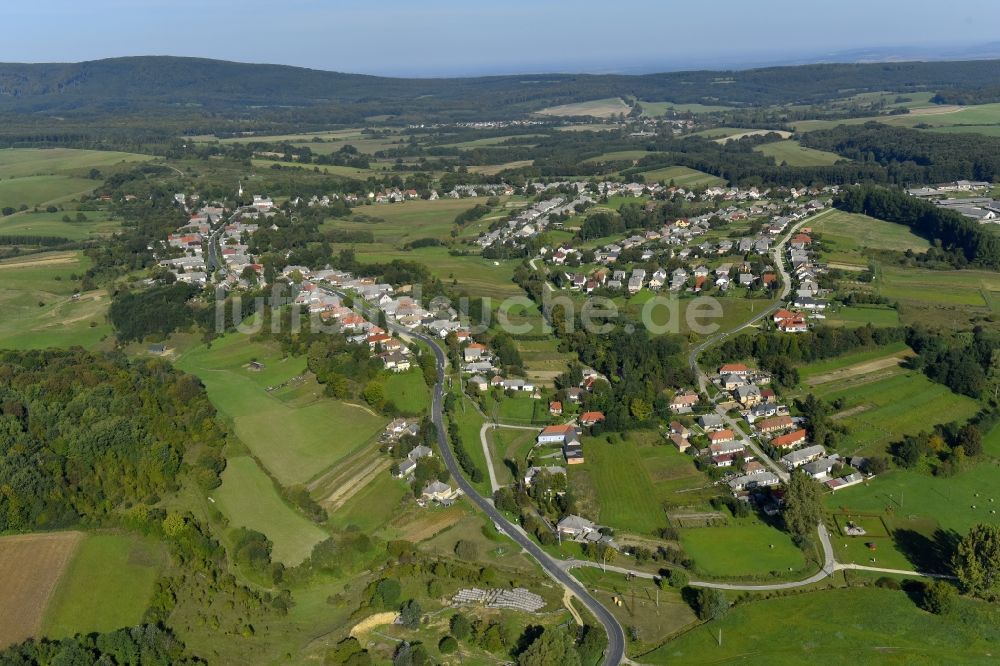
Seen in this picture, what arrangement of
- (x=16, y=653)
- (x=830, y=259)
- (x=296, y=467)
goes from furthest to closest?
(x=830, y=259), (x=296, y=467), (x=16, y=653)

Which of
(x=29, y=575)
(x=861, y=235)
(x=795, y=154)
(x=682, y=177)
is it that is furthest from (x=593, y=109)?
(x=29, y=575)

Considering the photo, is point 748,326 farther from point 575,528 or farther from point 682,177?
point 682,177

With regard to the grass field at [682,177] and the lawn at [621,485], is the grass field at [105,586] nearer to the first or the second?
the lawn at [621,485]

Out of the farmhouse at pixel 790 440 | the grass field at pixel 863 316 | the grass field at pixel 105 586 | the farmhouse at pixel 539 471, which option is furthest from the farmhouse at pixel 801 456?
the grass field at pixel 105 586

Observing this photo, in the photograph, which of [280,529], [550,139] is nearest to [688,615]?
[280,529]

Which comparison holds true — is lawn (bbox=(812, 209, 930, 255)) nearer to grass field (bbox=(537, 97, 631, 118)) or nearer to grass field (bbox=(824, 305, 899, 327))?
grass field (bbox=(824, 305, 899, 327))

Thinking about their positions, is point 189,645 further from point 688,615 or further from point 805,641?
point 805,641

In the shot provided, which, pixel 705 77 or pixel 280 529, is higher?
pixel 705 77
